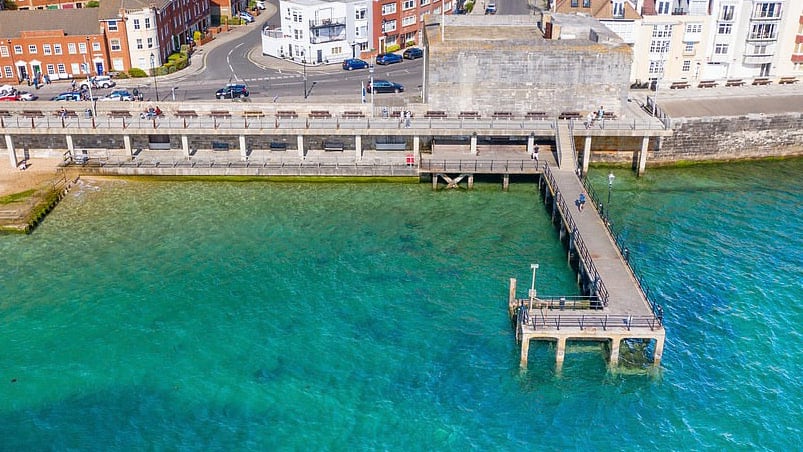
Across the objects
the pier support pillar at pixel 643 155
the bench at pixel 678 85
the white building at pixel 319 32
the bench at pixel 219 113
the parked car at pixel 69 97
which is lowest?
the pier support pillar at pixel 643 155

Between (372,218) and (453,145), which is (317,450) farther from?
(453,145)

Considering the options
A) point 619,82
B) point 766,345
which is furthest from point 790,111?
point 766,345

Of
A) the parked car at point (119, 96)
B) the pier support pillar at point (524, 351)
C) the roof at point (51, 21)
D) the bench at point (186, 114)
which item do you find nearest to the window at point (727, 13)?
the bench at point (186, 114)

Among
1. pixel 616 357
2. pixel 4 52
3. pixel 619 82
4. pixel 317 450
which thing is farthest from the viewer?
pixel 4 52

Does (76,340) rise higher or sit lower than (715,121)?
lower

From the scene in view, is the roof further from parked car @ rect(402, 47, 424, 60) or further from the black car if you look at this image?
parked car @ rect(402, 47, 424, 60)

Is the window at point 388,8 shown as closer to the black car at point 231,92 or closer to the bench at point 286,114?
the black car at point 231,92

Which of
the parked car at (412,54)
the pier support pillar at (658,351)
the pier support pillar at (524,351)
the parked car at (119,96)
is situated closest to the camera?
the pier support pillar at (658,351)
